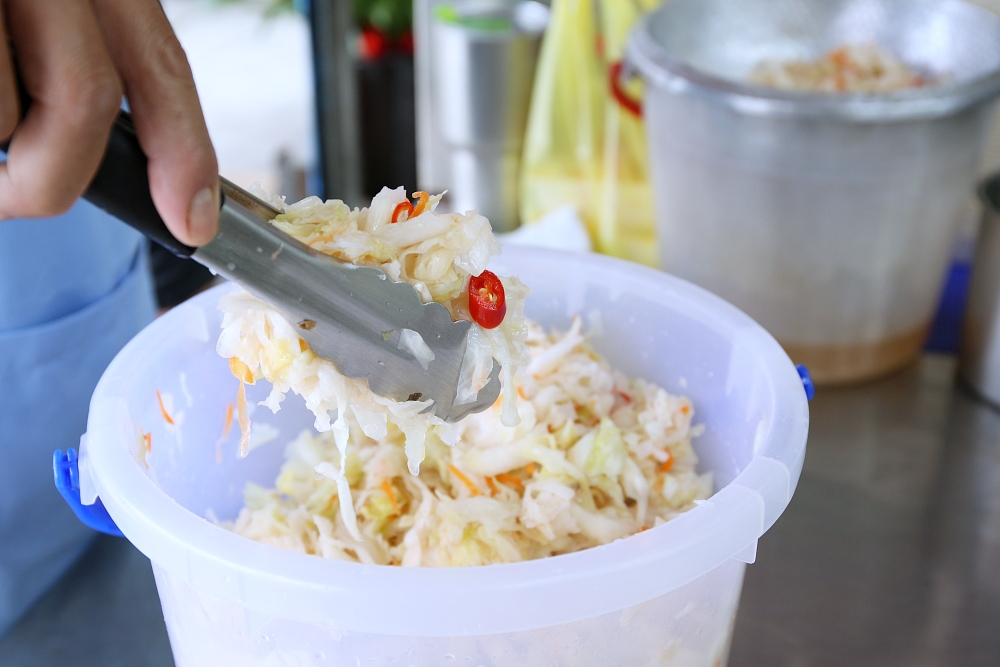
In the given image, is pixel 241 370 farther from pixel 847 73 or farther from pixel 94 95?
pixel 847 73

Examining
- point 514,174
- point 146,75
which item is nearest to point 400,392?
point 146,75

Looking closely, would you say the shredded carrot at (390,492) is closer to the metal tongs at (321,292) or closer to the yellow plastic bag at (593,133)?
the metal tongs at (321,292)

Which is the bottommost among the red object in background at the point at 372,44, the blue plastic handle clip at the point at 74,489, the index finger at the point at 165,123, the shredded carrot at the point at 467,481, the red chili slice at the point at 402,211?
the red object in background at the point at 372,44

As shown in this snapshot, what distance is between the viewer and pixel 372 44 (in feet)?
8.13

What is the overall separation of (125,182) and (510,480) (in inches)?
18.5

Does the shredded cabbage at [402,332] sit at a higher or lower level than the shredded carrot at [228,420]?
higher

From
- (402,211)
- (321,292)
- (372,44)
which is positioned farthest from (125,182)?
(372,44)

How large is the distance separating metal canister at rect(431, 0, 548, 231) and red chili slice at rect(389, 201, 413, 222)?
1373 millimetres

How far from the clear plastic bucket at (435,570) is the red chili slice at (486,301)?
0.61 ft

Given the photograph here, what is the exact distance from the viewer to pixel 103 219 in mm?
902

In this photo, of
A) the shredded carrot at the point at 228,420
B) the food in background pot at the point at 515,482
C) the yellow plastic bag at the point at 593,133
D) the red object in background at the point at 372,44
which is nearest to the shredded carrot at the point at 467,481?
the food in background pot at the point at 515,482

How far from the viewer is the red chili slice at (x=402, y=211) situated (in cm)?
69

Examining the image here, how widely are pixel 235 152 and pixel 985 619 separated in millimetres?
2861

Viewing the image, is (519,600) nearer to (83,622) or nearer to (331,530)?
(331,530)
